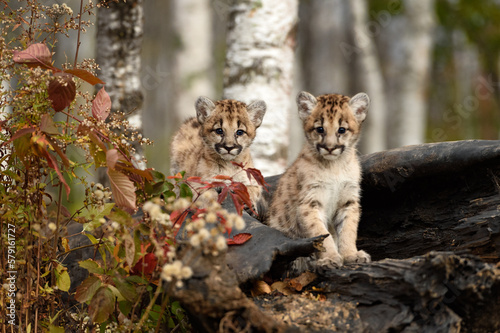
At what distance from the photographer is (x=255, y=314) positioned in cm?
334

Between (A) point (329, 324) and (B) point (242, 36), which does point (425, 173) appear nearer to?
(A) point (329, 324)

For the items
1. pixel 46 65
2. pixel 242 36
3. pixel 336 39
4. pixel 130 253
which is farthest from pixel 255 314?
pixel 336 39

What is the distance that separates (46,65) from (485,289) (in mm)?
3106

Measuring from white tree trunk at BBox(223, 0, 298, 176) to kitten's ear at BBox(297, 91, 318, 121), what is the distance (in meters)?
2.63

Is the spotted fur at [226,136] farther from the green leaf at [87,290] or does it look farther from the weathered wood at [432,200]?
the green leaf at [87,290]

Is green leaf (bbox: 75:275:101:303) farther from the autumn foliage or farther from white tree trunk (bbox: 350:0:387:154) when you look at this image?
white tree trunk (bbox: 350:0:387:154)

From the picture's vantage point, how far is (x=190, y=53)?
15.7 m

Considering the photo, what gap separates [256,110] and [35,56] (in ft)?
9.03

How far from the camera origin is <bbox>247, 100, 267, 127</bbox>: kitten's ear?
19.7 feet

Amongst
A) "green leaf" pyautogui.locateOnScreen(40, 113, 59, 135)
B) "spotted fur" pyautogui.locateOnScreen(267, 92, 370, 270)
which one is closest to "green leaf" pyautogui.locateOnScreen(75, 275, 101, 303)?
"green leaf" pyautogui.locateOnScreen(40, 113, 59, 135)

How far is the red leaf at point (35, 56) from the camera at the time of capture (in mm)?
3678

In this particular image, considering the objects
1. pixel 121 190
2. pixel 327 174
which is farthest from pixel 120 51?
pixel 121 190

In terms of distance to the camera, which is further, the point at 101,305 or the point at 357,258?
the point at 357,258

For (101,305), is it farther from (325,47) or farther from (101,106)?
(325,47)
